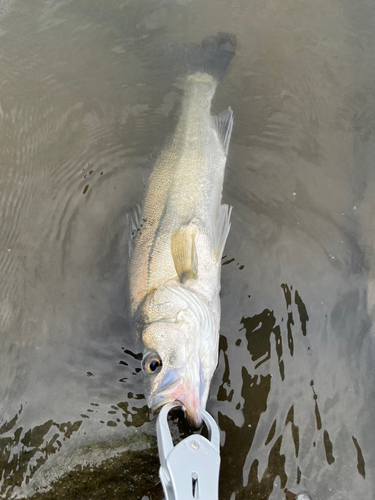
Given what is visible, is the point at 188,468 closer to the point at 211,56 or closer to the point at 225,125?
the point at 225,125

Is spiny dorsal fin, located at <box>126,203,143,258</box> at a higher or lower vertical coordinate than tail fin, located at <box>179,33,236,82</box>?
lower

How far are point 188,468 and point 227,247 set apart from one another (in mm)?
1796

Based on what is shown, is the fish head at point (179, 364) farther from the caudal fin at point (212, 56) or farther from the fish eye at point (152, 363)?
the caudal fin at point (212, 56)

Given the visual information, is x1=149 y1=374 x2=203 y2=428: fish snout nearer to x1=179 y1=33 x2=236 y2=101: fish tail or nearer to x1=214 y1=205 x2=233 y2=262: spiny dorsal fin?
x1=214 y1=205 x2=233 y2=262: spiny dorsal fin

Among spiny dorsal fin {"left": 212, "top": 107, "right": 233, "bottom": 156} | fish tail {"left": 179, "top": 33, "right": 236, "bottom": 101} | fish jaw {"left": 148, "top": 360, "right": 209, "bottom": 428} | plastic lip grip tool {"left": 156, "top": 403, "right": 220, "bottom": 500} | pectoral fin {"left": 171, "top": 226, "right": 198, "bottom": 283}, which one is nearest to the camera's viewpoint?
plastic lip grip tool {"left": 156, "top": 403, "right": 220, "bottom": 500}

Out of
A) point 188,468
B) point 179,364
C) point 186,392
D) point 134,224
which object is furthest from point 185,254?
point 188,468

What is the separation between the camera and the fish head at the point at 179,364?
2.26 meters

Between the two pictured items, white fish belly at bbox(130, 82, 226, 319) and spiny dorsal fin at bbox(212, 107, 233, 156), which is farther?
spiny dorsal fin at bbox(212, 107, 233, 156)

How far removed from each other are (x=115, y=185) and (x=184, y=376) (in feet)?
6.60

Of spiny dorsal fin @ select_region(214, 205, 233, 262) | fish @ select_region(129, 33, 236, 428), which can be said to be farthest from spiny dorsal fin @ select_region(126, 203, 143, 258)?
spiny dorsal fin @ select_region(214, 205, 233, 262)

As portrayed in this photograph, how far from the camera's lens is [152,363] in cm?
238

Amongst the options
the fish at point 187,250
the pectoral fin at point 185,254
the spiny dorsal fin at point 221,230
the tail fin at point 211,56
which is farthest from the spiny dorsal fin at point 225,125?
the pectoral fin at point 185,254

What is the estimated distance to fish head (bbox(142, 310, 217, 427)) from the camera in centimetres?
226

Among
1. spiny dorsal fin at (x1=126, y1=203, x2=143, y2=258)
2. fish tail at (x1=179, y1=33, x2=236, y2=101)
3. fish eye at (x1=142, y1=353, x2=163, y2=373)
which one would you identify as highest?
fish tail at (x1=179, y1=33, x2=236, y2=101)
